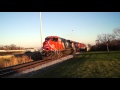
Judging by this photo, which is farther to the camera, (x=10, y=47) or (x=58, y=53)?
(x=10, y=47)
